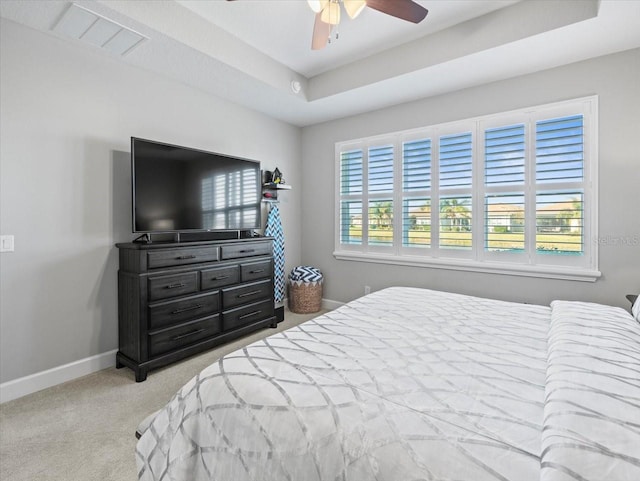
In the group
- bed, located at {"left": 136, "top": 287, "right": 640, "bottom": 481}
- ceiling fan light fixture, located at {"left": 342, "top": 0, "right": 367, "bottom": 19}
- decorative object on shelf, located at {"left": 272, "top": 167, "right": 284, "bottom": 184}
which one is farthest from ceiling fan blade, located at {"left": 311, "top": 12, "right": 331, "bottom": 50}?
bed, located at {"left": 136, "top": 287, "right": 640, "bottom": 481}

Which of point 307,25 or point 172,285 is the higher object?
point 307,25

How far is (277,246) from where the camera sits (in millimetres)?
4184

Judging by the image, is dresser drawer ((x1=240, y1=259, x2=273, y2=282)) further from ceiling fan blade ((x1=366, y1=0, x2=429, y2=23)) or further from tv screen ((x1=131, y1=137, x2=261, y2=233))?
ceiling fan blade ((x1=366, y1=0, x2=429, y2=23))

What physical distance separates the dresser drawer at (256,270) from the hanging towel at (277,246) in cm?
49

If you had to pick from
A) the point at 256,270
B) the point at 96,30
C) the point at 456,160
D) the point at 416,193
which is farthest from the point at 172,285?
the point at 456,160

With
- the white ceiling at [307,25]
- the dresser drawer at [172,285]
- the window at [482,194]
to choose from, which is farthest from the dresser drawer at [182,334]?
the white ceiling at [307,25]

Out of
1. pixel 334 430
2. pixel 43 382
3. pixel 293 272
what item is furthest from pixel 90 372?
pixel 334 430

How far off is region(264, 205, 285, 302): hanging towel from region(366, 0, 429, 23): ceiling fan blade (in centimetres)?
265

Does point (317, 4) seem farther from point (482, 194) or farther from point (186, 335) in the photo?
point (186, 335)

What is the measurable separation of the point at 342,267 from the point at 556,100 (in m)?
2.91

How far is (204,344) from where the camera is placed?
9.46ft

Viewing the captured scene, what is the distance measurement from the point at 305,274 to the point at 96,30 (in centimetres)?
318

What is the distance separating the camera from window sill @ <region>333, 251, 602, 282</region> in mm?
2771

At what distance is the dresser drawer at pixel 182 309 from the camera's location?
2552 mm
